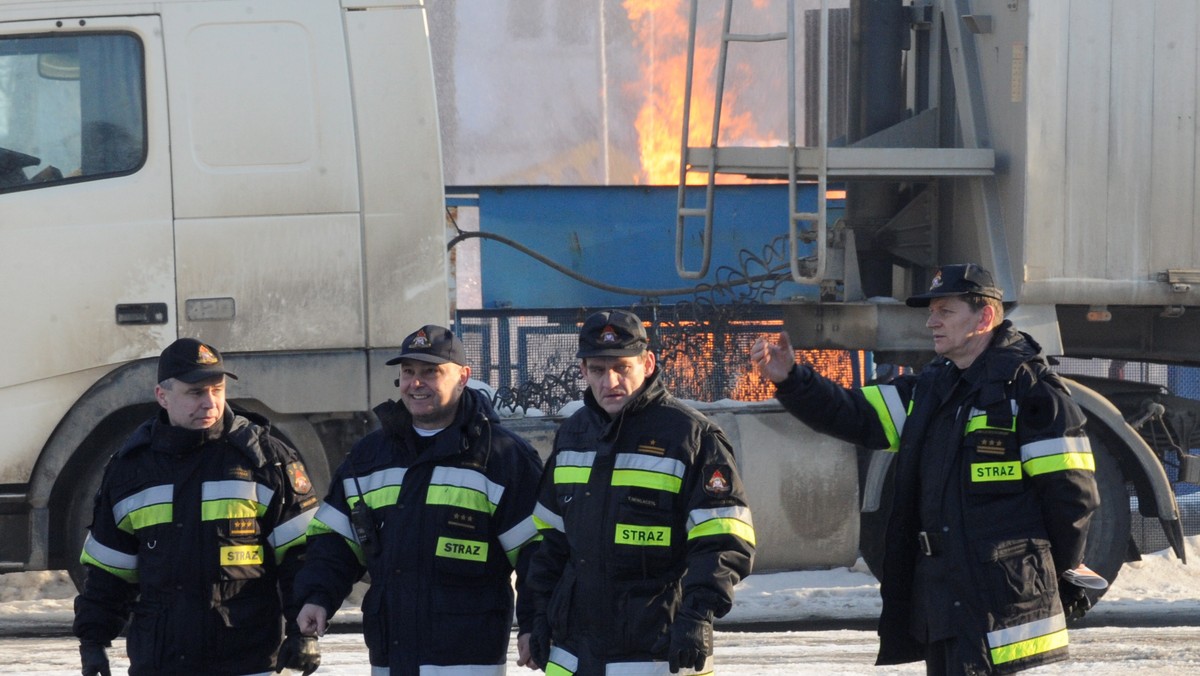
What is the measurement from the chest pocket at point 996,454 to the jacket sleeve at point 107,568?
2.31 metres

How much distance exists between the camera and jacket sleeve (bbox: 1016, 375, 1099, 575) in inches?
137

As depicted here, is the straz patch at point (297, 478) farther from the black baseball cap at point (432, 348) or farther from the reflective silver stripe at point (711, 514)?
the reflective silver stripe at point (711, 514)

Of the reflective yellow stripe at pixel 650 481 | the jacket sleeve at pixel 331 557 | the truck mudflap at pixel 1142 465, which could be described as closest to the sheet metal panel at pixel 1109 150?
the truck mudflap at pixel 1142 465

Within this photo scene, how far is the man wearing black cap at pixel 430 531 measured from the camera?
353 cm

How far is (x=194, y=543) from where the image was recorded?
3561 mm

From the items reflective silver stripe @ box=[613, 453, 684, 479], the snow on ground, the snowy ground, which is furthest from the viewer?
the snow on ground

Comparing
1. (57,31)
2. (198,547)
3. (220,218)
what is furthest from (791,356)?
(57,31)

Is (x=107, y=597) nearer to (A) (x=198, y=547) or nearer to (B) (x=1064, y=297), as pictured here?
(A) (x=198, y=547)

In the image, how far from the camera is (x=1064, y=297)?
6.01 metres

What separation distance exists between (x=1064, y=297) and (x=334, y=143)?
3.32 meters

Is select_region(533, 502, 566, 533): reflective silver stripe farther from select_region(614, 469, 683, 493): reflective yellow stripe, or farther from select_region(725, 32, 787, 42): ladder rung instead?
select_region(725, 32, 787, 42): ladder rung

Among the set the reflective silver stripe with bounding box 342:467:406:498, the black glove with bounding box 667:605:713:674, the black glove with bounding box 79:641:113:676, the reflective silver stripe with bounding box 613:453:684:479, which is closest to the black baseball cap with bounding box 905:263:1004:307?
the reflective silver stripe with bounding box 613:453:684:479

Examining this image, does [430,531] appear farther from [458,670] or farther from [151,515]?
[151,515]

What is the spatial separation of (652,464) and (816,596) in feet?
12.6
